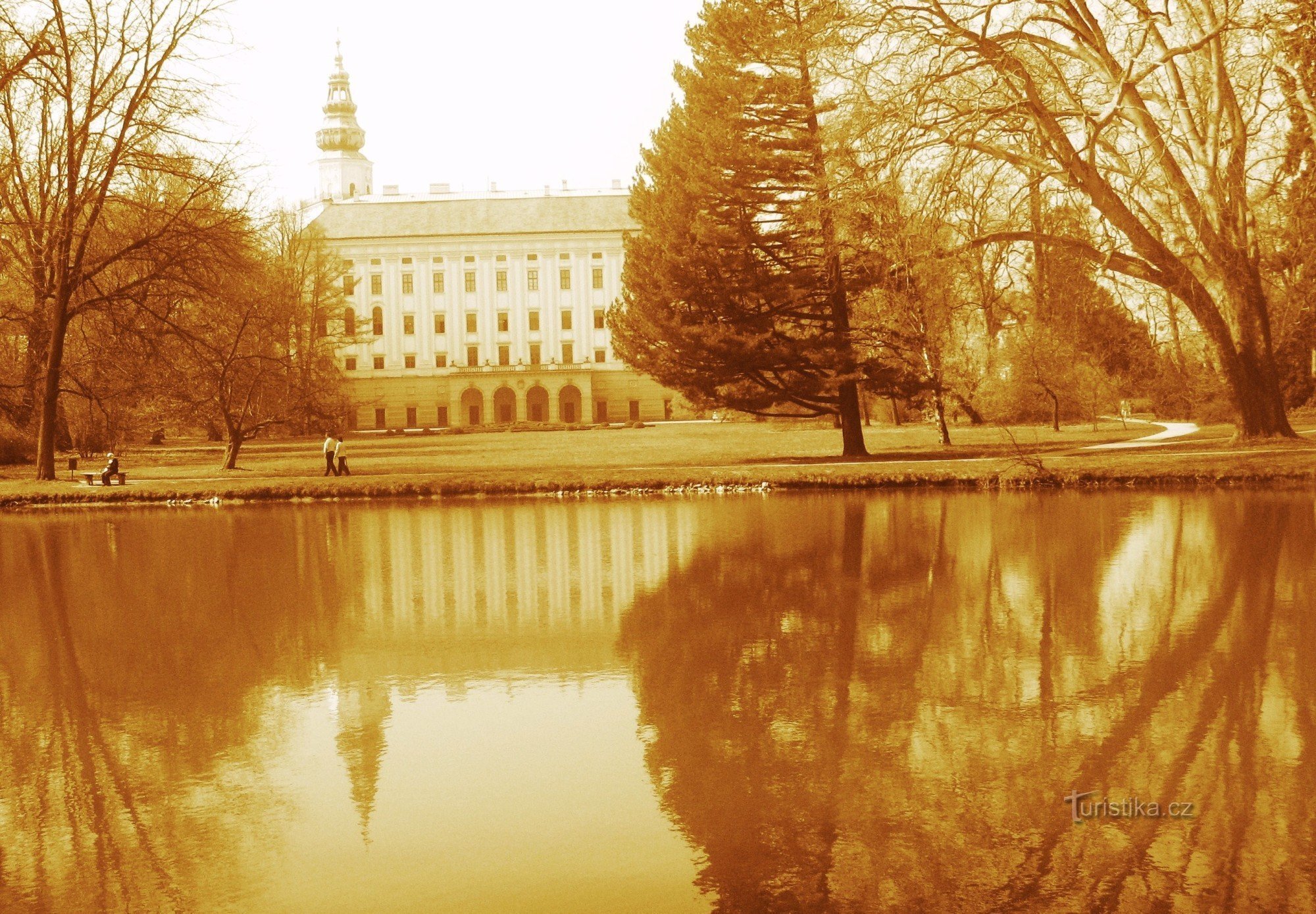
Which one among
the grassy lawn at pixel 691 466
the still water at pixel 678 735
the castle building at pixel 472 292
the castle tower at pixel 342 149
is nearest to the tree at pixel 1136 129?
the grassy lawn at pixel 691 466

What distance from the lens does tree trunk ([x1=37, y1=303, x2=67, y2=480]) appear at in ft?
89.6

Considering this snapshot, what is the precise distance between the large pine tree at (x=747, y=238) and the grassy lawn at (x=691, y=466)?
2.10 meters

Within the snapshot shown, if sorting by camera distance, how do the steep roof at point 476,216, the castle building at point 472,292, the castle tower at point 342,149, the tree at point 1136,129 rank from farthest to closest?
1. the castle tower at point 342,149
2. the steep roof at point 476,216
3. the castle building at point 472,292
4. the tree at point 1136,129

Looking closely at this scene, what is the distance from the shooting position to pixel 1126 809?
561 cm

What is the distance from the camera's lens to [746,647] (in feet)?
29.8

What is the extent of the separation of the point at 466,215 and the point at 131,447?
4387 centimetres

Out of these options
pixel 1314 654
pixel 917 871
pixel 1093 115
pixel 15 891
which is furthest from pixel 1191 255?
pixel 15 891

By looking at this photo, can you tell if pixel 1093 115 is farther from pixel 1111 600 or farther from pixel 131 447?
Result: pixel 131 447

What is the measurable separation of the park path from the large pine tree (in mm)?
6021

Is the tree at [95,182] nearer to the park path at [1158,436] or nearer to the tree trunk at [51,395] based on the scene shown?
the tree trunk at [51,395]

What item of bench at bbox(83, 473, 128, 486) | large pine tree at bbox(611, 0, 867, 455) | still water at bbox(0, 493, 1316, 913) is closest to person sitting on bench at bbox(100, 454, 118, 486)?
bench at bbox(83, 473, 128, 486)

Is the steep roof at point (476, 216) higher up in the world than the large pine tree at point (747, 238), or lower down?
higher up

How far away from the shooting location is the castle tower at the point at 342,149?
118 meters

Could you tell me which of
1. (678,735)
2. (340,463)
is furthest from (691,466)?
(678,735)
